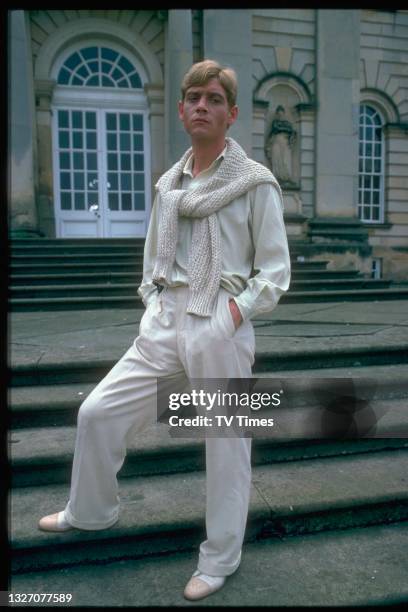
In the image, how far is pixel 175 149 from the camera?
1108 cm

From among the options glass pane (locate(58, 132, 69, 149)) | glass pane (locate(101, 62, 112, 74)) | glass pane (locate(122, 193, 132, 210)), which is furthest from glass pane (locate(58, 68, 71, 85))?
glass pane (locate(122, 193, 132, 210))

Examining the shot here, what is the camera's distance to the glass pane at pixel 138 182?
1223cm

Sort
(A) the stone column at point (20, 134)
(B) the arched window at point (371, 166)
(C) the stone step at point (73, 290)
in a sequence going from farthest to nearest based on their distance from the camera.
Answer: (B) the arched window at point (371, 166) < (A) the stone column at point (20, 134) < (C) the stone step at point (73, 290)

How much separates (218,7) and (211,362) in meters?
11.6

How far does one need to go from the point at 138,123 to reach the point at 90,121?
44.3 inches

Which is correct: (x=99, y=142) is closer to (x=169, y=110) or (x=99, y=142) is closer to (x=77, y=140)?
(x=77, y=140)

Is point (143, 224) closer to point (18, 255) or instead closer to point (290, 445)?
point (18, 255)

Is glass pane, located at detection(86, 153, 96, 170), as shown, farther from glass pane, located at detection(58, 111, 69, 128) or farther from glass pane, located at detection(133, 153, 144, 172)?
glass pane, located at detection(133, 153, 144, 172)

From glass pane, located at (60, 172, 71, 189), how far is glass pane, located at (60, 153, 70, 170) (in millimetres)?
138

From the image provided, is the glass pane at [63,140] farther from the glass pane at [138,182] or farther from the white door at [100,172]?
the glass pane at [138,182]

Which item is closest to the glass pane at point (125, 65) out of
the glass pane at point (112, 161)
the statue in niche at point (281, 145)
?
the glass pane at point (112, 161)

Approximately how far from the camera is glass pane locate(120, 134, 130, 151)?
12062mm

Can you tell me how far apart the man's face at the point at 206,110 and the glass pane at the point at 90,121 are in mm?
10592

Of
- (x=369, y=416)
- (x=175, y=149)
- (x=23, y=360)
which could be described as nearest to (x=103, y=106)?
(x=175, y=149)
